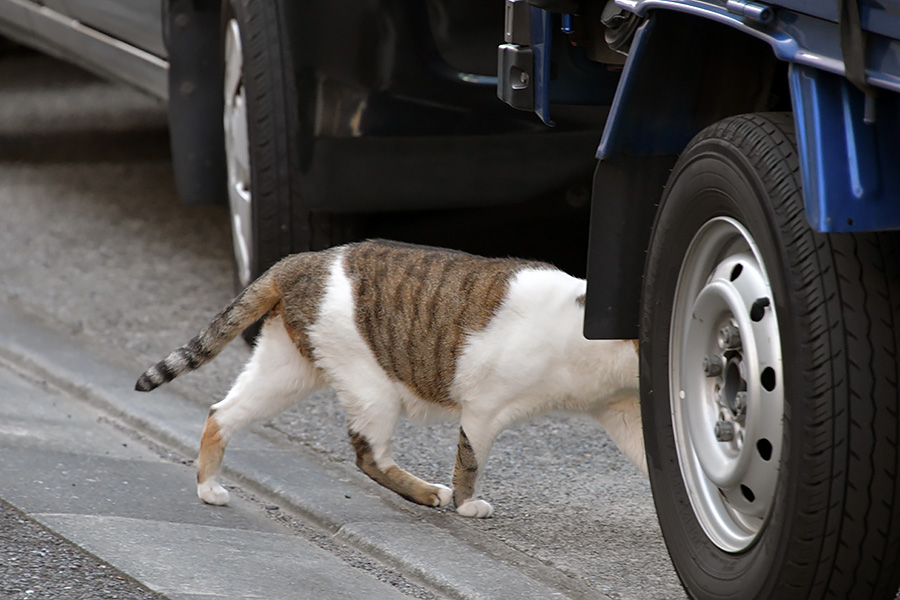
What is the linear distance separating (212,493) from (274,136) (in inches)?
51.7

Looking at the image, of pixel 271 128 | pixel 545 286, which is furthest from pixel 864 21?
pixel 271 128

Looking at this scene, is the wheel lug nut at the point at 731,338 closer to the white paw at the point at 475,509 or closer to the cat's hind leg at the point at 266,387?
the white paw at the point at 475,509

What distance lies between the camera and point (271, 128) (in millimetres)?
4461

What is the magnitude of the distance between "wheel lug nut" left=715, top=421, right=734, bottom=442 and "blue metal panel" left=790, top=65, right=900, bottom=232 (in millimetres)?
559

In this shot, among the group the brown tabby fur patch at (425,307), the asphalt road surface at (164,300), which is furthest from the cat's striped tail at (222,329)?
the asphalt road surface at (164,300)

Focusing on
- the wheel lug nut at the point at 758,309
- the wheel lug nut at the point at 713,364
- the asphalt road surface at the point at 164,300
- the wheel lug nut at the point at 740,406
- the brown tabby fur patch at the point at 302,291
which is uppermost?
the wheel lug nut at the point at 758,309

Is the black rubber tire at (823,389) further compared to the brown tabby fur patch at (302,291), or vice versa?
the brown tabby fur patch at (302,291)

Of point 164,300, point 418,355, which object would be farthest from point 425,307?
point 164,300

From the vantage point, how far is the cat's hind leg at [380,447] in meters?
3.68

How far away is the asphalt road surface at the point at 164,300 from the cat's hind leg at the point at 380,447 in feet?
0.32

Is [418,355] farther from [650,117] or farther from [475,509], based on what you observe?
[650,117]

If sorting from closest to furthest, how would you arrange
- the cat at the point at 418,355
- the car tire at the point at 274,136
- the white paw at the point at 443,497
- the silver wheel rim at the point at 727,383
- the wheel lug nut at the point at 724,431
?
the silver wheel rim at the point at 727,383
the wheel lug nut at the point at 724,431
the cat at the point at 418,355
the white paw at the point at 443,497
the car tire at the point at 274,136

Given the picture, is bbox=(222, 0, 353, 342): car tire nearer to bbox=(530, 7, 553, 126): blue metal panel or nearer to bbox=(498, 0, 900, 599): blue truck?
bbox=(530, 7, 553, 126): blue metal panel

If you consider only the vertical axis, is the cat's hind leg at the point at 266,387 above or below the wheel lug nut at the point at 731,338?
below
